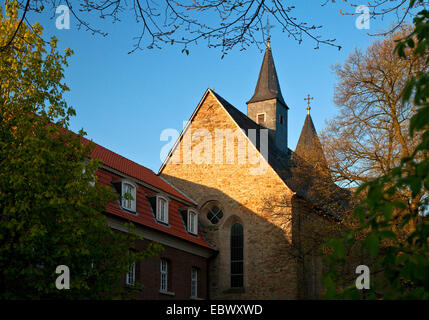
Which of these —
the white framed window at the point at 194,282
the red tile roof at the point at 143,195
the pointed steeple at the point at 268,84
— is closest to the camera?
the red tile roof at the point at 143,195

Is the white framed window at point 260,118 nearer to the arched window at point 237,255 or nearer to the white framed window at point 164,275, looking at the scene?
the arched window at point 237,255

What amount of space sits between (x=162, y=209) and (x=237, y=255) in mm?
4885

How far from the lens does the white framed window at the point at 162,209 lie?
2181cm

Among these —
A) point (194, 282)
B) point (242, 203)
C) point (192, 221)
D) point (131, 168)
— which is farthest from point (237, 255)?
point (131, 168)

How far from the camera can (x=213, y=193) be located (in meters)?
26.0

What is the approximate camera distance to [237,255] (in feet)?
82.2

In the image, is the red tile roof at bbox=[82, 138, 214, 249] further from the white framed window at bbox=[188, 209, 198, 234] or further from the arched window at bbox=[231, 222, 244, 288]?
the arched window at bbox=[231, 222, 244, 288]

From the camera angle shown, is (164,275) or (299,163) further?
(164,275)

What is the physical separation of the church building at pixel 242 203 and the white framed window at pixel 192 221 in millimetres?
1365

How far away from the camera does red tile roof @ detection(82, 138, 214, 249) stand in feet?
64.3

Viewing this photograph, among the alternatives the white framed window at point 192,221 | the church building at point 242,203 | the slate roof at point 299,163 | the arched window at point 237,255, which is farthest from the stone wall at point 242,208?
the white framed window at point 192,221

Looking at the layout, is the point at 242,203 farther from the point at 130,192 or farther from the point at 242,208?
the point at 130,192
